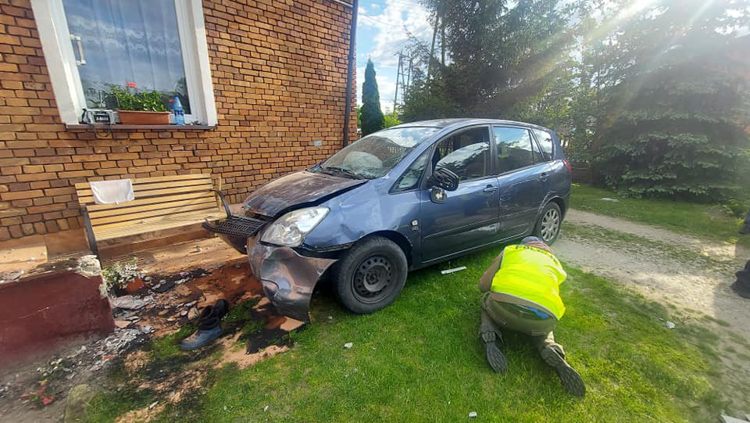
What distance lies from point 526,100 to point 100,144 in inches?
371

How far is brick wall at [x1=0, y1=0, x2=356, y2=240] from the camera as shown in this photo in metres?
3.24

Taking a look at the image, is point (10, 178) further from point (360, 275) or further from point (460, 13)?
point (460, 13)

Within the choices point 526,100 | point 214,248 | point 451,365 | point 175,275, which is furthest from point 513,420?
point 526,100

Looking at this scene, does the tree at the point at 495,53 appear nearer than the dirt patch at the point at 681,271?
No

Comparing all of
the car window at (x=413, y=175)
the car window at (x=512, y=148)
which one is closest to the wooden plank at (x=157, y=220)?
the car window at (x=413, y=175)

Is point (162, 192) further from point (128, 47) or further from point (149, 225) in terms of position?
point (128, 47)

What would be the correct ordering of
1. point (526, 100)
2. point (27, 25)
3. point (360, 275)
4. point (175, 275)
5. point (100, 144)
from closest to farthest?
point (360, 275) < point (27, 25) < point (175, 275) < point (100, 144) < point (526, 100)

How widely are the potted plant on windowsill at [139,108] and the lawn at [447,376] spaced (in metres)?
3.23

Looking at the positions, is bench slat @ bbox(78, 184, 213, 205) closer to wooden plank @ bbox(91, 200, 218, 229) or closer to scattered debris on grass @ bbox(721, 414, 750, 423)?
wooden plank @ bbox(91, 200, 218, 229)

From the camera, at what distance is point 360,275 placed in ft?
8.77

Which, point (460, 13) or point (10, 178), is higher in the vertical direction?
point (460, 13)

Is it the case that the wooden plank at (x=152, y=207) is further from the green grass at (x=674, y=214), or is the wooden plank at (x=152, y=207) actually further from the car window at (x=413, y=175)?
the green grass at (x=674, y=214)

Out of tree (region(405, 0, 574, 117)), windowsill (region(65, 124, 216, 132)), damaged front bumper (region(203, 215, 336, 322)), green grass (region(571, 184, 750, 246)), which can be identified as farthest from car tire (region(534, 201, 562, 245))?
tree (region(405, 0, 574, 117))

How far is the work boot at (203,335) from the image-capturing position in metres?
2.37
